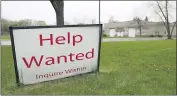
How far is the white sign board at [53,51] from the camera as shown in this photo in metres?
5.12

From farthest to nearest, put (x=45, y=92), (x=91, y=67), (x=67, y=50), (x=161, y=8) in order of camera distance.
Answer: (x=161, y=8) < (x=91, y=67) < (x=67, y=50) < (x=45, y=92)

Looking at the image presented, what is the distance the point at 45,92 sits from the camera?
492 centimetres

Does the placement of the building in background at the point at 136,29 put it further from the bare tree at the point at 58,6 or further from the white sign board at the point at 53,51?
the white sign board at the point at 53,51

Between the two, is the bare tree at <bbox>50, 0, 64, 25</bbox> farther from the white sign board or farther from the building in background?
the building in background

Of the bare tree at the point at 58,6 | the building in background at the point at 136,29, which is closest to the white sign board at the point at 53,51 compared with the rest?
the bare tree at the point at 58,6

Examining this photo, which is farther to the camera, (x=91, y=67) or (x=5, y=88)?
(x=91, y=67)

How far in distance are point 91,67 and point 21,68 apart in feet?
5.93

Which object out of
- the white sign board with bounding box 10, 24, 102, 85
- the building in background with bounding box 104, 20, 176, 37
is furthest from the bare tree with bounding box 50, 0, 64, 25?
the building in background with bounding box 104, 20, 176, 37

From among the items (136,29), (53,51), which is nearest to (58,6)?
(53,51)

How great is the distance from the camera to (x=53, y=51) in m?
5.51

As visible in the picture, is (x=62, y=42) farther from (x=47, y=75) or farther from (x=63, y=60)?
(x=47, y=75)

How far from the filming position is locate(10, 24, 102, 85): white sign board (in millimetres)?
5125

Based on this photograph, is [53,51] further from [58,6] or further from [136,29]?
[136,29]

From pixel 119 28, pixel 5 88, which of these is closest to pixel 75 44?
pixel 5 88
